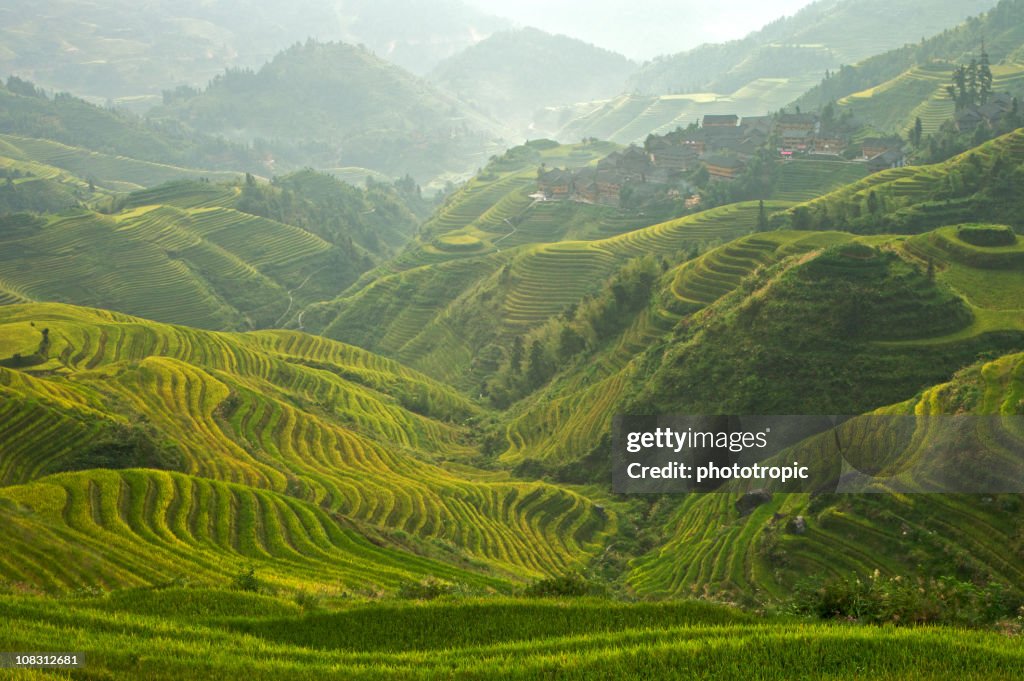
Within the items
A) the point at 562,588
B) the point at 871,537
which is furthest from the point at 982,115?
the point at 562,588

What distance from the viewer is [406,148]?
17462 centimetres

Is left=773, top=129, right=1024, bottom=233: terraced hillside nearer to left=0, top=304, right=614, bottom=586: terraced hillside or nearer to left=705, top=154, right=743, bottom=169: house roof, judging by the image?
left=705, top=154, right=743, bottom=169: house roof

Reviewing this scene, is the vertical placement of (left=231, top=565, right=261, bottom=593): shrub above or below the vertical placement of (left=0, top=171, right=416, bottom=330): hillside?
below

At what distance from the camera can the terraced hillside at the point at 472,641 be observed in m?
8.84

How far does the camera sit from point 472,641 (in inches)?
412

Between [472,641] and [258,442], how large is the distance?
2067 centimetres

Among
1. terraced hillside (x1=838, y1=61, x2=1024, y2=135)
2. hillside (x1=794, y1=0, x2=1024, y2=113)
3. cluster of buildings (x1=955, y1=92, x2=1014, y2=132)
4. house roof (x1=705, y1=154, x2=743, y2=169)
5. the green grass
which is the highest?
hillside (x1=794, y1=0, x2=1024, y2=113)

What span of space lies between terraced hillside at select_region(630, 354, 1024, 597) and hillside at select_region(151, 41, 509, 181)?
500 ft

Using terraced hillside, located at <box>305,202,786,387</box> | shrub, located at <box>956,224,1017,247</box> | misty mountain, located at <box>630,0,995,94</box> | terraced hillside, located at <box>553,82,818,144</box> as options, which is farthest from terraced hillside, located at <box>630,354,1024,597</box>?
misty mountain, located at <box>630,0,995,94</box>

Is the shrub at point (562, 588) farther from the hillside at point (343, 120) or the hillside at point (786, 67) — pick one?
the hillside at point (343, 120)

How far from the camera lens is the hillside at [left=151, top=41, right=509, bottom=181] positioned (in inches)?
6850

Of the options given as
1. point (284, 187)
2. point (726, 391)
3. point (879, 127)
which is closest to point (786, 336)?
point (726, 391)

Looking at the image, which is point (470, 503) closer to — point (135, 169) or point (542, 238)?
point (542, 238)

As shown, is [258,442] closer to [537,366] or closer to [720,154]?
[537,366]
